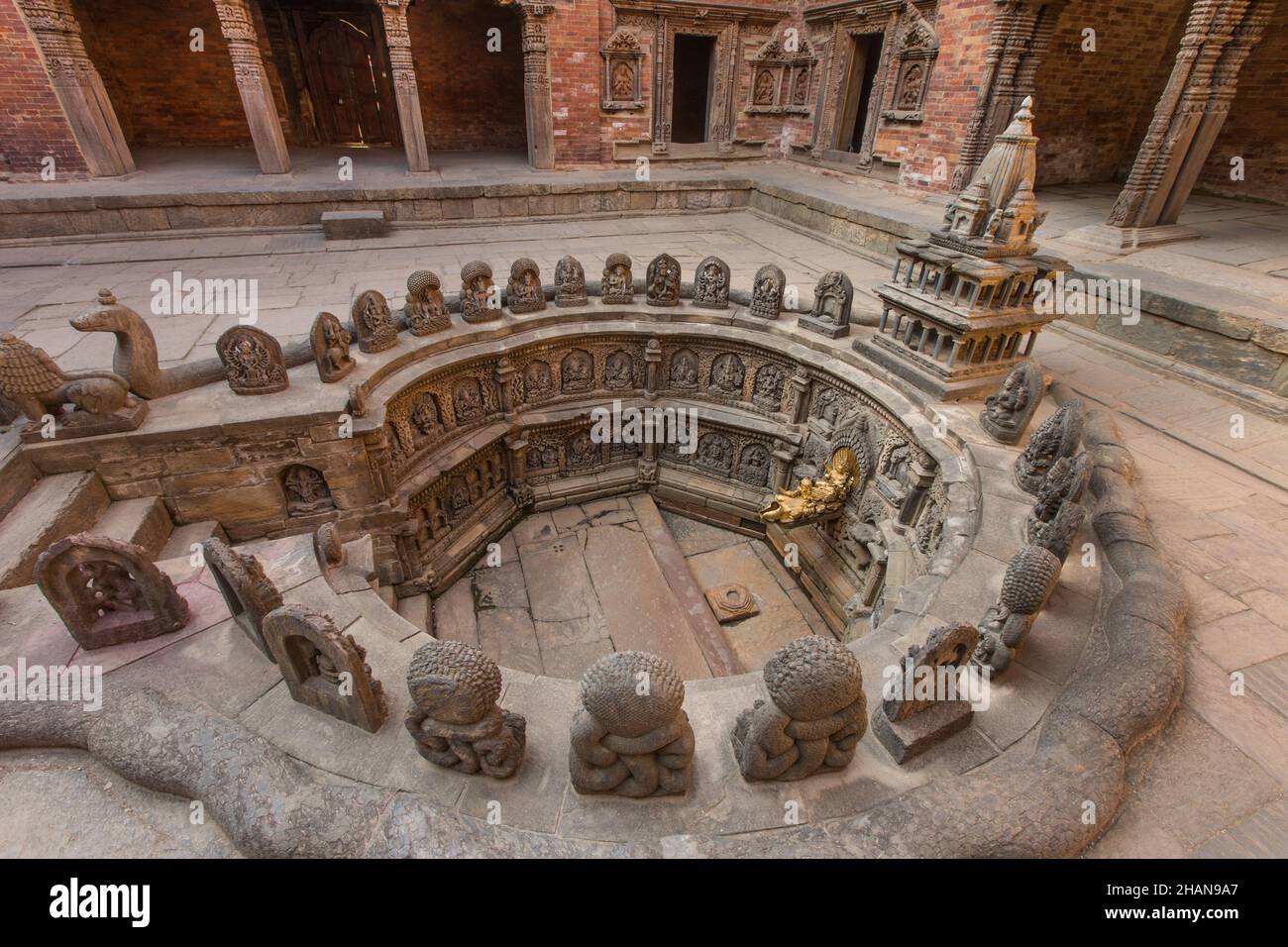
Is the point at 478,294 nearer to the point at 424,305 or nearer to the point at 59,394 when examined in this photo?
the point at 424,305

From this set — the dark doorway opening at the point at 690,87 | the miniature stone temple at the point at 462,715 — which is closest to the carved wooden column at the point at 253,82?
the dark doorway opening at the point at 690,87

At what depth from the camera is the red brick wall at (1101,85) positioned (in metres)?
11.2

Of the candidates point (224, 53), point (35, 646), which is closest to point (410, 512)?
point (35, 646)

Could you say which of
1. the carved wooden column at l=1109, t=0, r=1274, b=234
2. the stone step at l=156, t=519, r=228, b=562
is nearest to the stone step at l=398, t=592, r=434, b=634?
the stone step at l=156, t=519, r=228, b=562

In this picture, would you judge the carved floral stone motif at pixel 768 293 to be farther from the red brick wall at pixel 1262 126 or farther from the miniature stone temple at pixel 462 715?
the red brick wall at pixel 1262 126

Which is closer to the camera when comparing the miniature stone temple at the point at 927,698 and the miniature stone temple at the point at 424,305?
the miniature stone temple at the point at 927,698

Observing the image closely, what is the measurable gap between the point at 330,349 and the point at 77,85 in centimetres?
1028

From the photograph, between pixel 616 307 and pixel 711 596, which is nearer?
pixel 711 596

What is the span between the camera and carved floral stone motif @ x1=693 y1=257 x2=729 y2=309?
8.44 m

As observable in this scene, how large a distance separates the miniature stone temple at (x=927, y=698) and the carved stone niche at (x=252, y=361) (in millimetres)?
6146

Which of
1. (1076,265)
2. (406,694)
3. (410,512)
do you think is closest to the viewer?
(406,694)

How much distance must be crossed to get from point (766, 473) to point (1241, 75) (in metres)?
12.2

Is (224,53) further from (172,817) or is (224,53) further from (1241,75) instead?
(1241,75)

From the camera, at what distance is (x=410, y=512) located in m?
7.09
